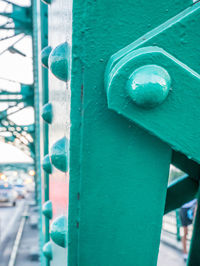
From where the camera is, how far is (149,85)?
38cm

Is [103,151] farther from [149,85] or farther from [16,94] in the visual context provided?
[16,94]

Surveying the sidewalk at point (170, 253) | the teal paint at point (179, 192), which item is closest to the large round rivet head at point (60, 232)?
the teal paint at point (179, 192)

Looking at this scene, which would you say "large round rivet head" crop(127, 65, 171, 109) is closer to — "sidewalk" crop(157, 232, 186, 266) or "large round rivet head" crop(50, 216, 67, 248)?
"large round rivet head" crop(50, 216, 67, 248)

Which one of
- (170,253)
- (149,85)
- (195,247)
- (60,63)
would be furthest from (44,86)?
(170,253)


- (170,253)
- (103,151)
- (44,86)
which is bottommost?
(103,151)

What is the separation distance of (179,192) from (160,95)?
0.93 m

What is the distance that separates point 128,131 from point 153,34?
0.63ft

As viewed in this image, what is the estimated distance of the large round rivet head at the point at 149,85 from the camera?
1.25 feet

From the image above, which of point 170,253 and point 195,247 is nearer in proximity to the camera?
point 195,247

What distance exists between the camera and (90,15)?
428 millimetres

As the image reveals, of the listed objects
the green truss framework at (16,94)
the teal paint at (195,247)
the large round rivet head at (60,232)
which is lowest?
the large round rivet head at (60,232)

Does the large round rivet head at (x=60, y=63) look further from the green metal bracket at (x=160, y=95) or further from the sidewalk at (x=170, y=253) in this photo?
the sidewalk at (x=170, y=253)

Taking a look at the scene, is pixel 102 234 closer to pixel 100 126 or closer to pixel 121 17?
pixel 100 126

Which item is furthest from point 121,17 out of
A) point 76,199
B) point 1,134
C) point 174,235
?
point 1,134
